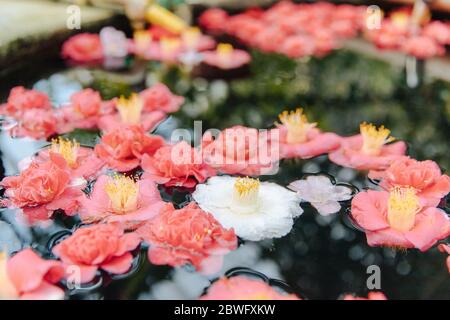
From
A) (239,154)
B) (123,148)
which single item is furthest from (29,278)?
(239,154)

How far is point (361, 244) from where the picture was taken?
1735 millimetres

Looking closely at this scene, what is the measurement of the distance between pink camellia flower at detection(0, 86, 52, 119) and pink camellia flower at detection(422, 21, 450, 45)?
2.61 m

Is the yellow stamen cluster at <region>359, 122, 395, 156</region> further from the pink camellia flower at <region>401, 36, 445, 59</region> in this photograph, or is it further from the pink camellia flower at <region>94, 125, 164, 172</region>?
the pink camellia flower at <region>401, 36, 445, 59</region>

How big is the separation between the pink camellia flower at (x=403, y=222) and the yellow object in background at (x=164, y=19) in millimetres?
2436

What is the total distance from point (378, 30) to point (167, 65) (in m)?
1.61

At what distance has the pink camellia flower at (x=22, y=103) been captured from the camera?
2543mm

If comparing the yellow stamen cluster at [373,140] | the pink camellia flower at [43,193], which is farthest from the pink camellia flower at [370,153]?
the pink camellia flower at [43,193]

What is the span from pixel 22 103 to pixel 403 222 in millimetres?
1760

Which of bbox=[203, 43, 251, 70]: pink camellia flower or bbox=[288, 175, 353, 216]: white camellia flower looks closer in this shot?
bbox=[288, 175, 353, 216]: white camellia flower

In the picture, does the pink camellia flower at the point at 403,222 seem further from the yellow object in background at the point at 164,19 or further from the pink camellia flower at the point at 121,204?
the yellow object in background at the point at 164,19

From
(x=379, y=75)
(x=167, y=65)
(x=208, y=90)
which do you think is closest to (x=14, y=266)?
(x=208, y=90)

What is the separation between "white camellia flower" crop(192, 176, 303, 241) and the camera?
1.77 metres

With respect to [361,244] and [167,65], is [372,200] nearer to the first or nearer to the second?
[361,244]

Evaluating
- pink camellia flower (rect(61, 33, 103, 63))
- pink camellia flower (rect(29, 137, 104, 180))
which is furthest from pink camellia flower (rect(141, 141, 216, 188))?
pink camellia flower (rect(61, 33, 103, 63))
